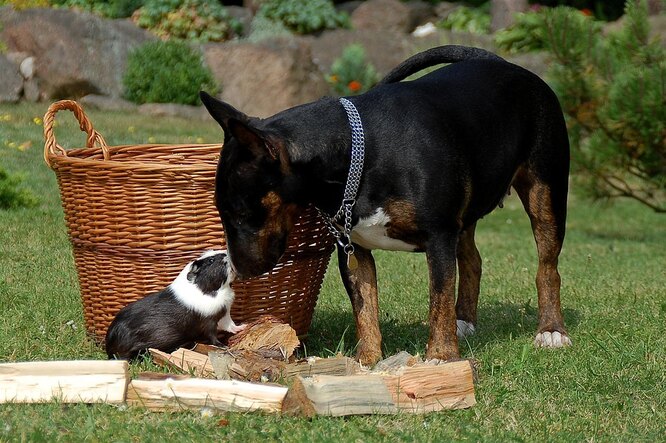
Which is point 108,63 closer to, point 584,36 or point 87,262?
point 584,36

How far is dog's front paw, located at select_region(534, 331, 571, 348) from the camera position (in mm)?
5681

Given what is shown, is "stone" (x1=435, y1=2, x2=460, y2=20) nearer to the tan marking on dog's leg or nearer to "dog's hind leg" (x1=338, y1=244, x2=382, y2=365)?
"dog's hind leg" (x1=338, y1=244, x2=382, y2=365)

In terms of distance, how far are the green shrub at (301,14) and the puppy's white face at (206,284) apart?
582 inches

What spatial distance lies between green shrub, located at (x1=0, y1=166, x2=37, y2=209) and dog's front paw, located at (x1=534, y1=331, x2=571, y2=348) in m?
5.74

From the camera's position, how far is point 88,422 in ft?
12.8

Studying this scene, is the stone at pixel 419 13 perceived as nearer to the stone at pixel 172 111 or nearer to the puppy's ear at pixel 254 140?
the stone at pixel 172 111

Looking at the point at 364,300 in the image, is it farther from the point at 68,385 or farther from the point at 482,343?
the point at 68,385

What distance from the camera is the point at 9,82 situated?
1464cm

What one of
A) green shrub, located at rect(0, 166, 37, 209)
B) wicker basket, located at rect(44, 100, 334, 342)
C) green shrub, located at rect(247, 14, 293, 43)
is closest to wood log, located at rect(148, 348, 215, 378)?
wicker basket, located at rect(44, 100, 334, 342)

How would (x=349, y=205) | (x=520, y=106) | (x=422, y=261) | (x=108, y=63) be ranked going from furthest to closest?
(x=108, y=63) < (x=422, y=261) < (x=520, y=106) < (x=349, y=205)

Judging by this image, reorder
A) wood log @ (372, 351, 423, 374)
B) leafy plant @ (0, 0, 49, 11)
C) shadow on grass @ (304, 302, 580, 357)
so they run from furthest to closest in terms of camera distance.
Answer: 1. leafy plant @ (0, 0, 49, 11)
2. shadow on grass @ (304, 302, 580, 357)
3. wood log @ (372, 351, 423, 374)

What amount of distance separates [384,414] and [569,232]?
331 inches

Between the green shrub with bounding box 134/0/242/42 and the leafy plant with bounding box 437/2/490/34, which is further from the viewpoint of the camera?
the leafy plant with bounding box 437/2/490/34

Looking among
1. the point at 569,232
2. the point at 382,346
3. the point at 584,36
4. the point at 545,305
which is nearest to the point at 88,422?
the point at 382,346
